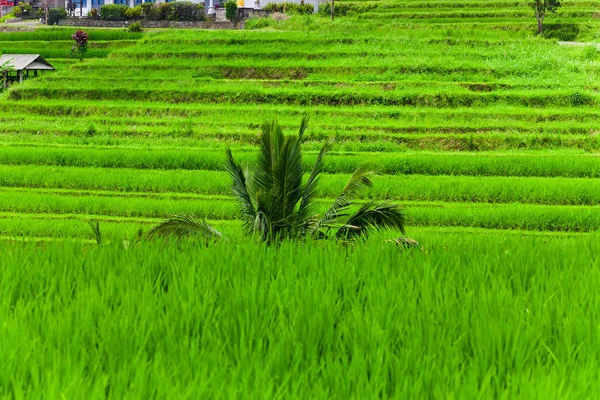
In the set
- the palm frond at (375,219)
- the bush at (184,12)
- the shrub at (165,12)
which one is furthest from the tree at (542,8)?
the palm frond at (375,219)

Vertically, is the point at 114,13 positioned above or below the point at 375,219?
above

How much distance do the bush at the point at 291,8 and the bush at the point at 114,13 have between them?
283 inches

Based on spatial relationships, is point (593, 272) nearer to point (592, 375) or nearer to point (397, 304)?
point (397, 304)

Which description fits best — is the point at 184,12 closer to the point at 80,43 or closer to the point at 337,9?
the point at 337,9

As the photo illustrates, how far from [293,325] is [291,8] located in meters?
32.5

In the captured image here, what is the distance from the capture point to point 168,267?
330cm

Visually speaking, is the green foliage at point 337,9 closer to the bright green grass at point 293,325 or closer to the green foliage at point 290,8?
the green foliage at point 290,8

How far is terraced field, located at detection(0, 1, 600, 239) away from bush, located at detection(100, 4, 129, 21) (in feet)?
33.6

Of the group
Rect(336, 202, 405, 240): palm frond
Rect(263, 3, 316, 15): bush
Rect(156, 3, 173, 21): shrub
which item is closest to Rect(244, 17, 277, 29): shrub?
Rect(263, 3, 316, 15): bush

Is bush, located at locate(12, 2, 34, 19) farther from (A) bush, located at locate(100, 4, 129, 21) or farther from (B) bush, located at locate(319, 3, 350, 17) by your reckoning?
(B) bush, located at locate(319, 3, 350, 17)

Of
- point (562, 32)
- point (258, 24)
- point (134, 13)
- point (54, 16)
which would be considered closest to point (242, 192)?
point (562, 32)

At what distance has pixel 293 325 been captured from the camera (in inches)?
94.0

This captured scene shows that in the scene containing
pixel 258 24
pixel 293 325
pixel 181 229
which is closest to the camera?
pixel 293 325

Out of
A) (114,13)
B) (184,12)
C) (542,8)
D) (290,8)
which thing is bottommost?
(114,13)
